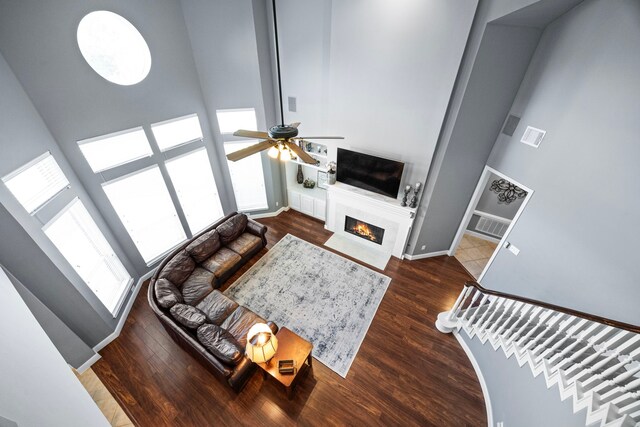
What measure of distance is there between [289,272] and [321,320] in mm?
1308

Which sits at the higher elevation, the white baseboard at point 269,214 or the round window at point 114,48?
the round window at point 114,48

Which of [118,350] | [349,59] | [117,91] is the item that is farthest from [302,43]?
[118,350]

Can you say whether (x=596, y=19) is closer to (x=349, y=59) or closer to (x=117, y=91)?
(x=349, y=59)

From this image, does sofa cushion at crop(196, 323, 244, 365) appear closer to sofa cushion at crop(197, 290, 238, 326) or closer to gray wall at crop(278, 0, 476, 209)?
sofa cushion at crop(197, 290, 238, 326)

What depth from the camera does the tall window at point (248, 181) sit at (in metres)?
6.02

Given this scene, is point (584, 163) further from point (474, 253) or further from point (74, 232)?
point (74, 232)

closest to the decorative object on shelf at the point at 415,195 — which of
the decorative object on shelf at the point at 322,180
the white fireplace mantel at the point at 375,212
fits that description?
the white fireplace mantel at the point at 375,212

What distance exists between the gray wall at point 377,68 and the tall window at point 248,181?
168 centimetres

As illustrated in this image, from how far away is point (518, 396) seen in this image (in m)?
2.85

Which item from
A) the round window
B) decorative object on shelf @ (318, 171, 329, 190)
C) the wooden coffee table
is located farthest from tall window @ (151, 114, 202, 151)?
the wooden coffee table

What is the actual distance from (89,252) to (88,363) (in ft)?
5.44

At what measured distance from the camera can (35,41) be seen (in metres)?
3.10

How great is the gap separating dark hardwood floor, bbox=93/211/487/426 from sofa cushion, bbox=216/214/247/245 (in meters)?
1.88

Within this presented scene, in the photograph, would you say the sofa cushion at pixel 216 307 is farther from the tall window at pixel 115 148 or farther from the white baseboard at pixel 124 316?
the tall window at pixel 115 148
